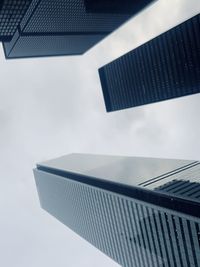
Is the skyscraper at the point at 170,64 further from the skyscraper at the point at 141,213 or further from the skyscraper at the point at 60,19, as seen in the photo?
the skyscraper at the point at 141,213

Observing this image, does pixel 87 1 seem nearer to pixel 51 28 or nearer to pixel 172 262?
pixel 51 28

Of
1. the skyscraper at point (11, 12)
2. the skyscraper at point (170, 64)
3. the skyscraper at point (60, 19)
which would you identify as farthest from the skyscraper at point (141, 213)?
the skyscraper at point (11, 12)

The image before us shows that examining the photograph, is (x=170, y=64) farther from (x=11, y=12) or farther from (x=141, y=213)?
(x=141, y=213)

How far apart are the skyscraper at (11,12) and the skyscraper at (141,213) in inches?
3015

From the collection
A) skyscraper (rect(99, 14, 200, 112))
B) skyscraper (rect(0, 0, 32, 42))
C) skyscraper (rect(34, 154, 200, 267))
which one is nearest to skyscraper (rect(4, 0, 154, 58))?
skyscraper (rect(0, 0, 32, 42))

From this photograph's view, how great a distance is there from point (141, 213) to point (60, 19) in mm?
100774

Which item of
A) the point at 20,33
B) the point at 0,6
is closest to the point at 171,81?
the point at 20,33

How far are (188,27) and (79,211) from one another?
106629 millimetres

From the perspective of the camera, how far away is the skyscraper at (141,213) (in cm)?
10756

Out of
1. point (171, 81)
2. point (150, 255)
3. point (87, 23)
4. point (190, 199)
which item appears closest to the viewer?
point (190, 199)

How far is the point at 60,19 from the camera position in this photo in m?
176

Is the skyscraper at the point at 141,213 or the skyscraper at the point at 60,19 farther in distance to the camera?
the skyscraper at the point at 60,19

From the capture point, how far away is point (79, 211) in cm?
19700

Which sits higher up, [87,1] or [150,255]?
[87,1]
